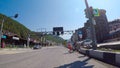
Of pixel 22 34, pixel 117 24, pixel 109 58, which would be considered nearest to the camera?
pixel 109 58

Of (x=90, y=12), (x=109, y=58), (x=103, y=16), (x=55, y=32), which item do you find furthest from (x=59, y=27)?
(x=109, y=58)

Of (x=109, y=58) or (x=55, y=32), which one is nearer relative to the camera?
(x=109, y=58)

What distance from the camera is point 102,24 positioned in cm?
8256

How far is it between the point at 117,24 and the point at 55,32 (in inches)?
1123

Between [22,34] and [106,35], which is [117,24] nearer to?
[106,35]

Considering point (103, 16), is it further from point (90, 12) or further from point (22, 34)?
point (90, 12)

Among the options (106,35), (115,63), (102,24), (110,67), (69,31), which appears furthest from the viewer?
(69,31)

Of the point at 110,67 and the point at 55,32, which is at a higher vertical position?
the point at 55,32

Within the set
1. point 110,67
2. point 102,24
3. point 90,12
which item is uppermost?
point 102,24

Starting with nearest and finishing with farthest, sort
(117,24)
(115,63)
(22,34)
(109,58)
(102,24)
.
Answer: (115,63)
(109,58)
(102,24)
(22,34)
(117,24)

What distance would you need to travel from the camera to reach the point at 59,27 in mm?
100688

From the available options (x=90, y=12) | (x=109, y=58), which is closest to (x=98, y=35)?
(x=90, y=12)

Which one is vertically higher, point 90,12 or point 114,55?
point 90,12

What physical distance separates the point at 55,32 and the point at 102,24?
26527 mm
